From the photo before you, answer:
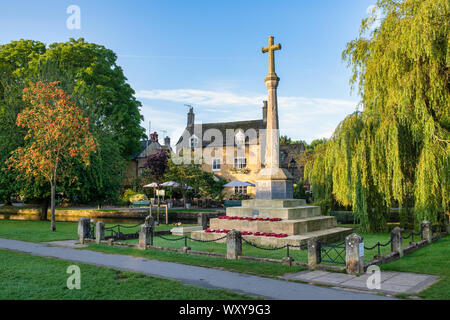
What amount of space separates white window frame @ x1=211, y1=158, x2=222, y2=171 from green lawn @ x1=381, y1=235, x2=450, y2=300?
36.4 metres

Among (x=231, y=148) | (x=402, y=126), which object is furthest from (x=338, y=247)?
(x=231, y=148)

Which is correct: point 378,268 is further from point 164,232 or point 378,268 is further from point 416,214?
point 164,232

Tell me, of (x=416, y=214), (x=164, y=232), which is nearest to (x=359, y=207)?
(x=416, y=214)

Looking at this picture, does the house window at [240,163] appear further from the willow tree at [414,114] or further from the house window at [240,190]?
the willow tree at [414,114]

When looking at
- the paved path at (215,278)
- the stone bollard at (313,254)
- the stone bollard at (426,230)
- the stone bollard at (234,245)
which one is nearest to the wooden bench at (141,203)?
the paved path at (215,278)

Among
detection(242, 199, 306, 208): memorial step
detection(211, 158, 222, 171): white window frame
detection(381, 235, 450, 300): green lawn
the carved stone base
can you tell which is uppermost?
detection(211, 158, 222, 171): white window frame

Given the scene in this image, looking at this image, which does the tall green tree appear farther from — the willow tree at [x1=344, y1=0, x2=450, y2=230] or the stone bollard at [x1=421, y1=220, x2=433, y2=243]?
the stone bollard at [x1=421, y1=220, x2=433, y2=243]

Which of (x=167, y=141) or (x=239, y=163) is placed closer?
(x=239, y=163)

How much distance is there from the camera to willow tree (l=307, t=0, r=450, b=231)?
52.4 feet

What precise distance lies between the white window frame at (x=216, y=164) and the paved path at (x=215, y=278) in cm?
3673

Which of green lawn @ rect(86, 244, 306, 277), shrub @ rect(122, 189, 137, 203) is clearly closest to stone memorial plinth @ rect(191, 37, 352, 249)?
green lawn @ rect(86, 244, 306, 277)

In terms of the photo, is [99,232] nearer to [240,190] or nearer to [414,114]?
[414,114]

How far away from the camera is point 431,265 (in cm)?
1073

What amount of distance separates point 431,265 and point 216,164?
3990cm
